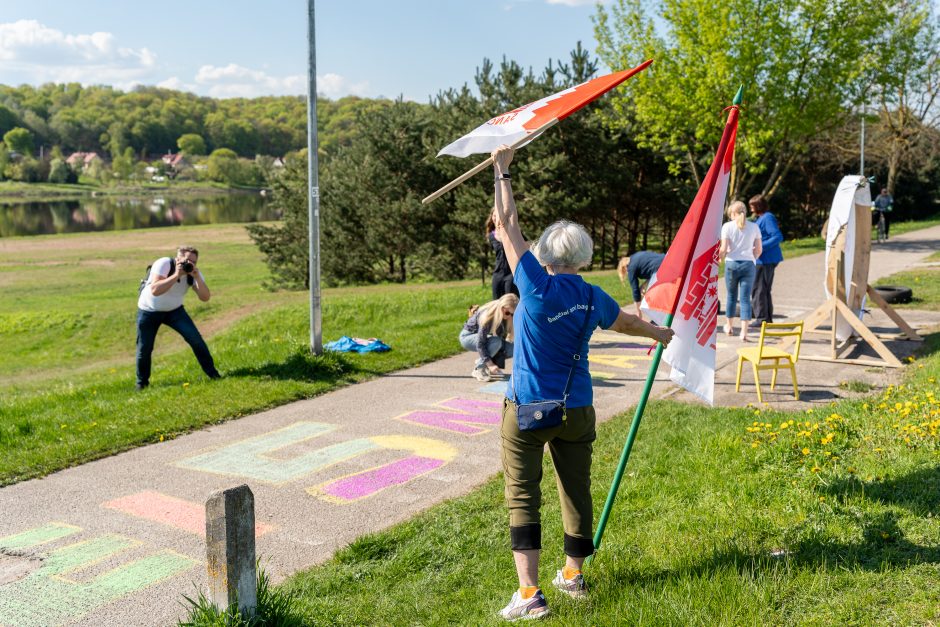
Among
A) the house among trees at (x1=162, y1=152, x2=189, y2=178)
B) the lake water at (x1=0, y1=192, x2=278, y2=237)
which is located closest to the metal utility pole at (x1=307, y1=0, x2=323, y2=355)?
the lake water at (x1=0, y1=192, x2=278, y2=237)

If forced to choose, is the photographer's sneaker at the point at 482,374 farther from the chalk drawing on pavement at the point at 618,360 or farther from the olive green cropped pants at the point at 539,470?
the olive green cropped pants at the point at 539,470

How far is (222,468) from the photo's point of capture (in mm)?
6715

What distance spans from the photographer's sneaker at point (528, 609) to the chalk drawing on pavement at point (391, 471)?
2.36m

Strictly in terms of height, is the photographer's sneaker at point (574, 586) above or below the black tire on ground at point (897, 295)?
below

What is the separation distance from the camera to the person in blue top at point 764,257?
38.5 ft

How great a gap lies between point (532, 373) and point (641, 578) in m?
1.27

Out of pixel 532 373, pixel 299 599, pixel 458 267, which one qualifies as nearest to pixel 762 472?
pixel 532 373

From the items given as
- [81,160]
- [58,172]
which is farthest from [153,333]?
[81,160]

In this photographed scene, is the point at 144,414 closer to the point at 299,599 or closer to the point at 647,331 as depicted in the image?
the point at 299,599

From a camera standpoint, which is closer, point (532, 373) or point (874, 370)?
point (532, 373)

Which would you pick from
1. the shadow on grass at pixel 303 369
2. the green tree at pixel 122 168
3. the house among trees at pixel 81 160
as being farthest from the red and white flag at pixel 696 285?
the house among trees at pixel 81 160

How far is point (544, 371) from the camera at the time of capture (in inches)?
149

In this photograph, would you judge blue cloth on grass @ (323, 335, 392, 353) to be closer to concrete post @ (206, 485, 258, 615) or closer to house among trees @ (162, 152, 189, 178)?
concrete post @ (206, 485, 258, 615)

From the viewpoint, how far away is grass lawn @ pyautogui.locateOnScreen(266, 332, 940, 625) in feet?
12.4
